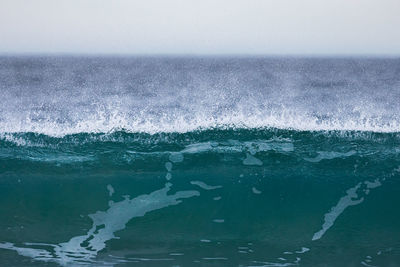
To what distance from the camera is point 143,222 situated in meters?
2.19

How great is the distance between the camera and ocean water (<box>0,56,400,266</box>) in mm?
1925

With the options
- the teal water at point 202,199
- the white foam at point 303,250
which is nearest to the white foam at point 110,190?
the teal water at point 202,199

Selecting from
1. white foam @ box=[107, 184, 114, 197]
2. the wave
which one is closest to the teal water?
white foam @ box=[107, 184, 114, 197]

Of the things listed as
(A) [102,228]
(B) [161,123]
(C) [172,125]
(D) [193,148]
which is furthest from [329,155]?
(A) [102,228]

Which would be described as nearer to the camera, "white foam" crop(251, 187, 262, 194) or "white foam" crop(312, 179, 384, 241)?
"white foam" crop(312, 179, 384, 241)

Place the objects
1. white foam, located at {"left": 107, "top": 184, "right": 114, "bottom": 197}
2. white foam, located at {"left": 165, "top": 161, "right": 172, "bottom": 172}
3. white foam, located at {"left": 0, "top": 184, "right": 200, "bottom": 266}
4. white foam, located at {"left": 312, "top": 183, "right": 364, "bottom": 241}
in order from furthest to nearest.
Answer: white foam, located at {"left": 165, "top": 161, "right": 172, "bottom": 172} < white foam, located at {"left": 107, "top": 184, "right": 114, "bottom": 197} < white foam, located at {"left": 312, "top": 183, "right": 364, "bottom": 241} < white foam, located at {"left": 0, "top": 184, "right": 200, "bottom": 266}

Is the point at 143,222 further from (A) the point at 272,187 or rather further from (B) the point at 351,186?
(B) the point at 351,186

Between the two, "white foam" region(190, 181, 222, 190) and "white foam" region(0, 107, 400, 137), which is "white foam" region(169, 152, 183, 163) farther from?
"white foam" region(0, 107, 400, 137)

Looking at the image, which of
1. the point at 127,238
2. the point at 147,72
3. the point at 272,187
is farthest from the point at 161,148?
the point at 147,72

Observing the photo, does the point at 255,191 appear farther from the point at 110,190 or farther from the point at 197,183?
the point at 110,190

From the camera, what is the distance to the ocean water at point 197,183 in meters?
1.92

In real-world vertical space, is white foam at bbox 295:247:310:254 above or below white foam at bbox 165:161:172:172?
below

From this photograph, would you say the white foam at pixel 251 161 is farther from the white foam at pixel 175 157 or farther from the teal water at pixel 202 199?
the white foam at pixel 175 157

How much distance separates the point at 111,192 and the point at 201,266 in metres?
1.04
